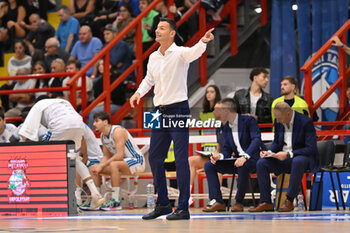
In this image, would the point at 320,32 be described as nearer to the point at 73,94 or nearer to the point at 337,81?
the point at 337,81

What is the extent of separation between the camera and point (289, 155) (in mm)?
8008

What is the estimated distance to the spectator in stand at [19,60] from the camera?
12208 millimetres

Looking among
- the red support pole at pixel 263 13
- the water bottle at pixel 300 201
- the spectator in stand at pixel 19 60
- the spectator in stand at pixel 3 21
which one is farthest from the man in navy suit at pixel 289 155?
the spectator in stand at pixel 3 21

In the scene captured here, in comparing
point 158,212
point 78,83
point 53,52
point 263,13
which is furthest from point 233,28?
point 158,212

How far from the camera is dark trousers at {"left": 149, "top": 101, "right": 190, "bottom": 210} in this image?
21.3ft

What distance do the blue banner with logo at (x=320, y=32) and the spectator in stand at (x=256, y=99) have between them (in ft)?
2.86

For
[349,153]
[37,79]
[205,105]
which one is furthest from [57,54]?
[349,153]

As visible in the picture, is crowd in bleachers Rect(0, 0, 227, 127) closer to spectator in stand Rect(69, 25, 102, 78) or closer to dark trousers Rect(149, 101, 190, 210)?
spectator in stand Rect(69, 25, 102, 78)

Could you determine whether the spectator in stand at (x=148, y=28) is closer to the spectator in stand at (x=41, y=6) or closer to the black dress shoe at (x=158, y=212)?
the spectator in stand at (x=41, y=6)

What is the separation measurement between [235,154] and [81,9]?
5.26 metres

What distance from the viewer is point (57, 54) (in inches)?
467

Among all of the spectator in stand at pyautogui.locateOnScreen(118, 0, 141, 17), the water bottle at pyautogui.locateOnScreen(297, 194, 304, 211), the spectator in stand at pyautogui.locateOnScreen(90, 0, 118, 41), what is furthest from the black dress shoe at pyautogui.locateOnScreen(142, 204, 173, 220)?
the spectator in stand at pyautogui.locateOnScreen(90, 0, 118, 41)

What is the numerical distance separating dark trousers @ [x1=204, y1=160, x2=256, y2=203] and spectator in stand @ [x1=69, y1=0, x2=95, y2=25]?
4802 millimetres

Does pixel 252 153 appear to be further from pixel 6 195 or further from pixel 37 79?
pixel 37 79
